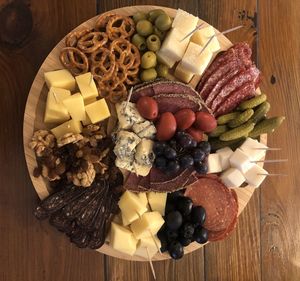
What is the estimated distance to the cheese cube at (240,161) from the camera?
165cm

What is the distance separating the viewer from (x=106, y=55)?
1.58 m

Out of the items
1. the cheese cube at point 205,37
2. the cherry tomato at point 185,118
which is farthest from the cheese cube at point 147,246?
the cheese cube at point 205,37

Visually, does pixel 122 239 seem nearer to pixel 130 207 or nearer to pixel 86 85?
pixel 130 207

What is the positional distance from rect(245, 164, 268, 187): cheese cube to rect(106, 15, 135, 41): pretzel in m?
0.71

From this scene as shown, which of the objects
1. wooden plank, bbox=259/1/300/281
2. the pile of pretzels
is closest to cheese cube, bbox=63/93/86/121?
the pile of pretzels

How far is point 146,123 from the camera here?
5.24 feet

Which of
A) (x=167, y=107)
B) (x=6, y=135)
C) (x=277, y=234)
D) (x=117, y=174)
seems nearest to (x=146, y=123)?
(x=167, y=107)

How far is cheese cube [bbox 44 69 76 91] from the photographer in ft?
5.04

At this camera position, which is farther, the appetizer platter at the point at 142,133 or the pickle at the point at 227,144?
the pickle at the point at 227,144

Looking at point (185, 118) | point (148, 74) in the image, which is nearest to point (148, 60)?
point (148, 74)

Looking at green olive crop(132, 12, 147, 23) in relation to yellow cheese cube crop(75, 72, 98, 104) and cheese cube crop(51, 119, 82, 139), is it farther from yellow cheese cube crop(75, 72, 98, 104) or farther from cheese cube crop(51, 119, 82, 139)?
cheese cube crop(51, 119, 82, 139)

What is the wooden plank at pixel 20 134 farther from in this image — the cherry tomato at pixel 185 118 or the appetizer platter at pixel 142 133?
the cherry tomato at pixel 185 118

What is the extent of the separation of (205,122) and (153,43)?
0.35m

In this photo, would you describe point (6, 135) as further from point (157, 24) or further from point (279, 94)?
point (279, 94)
